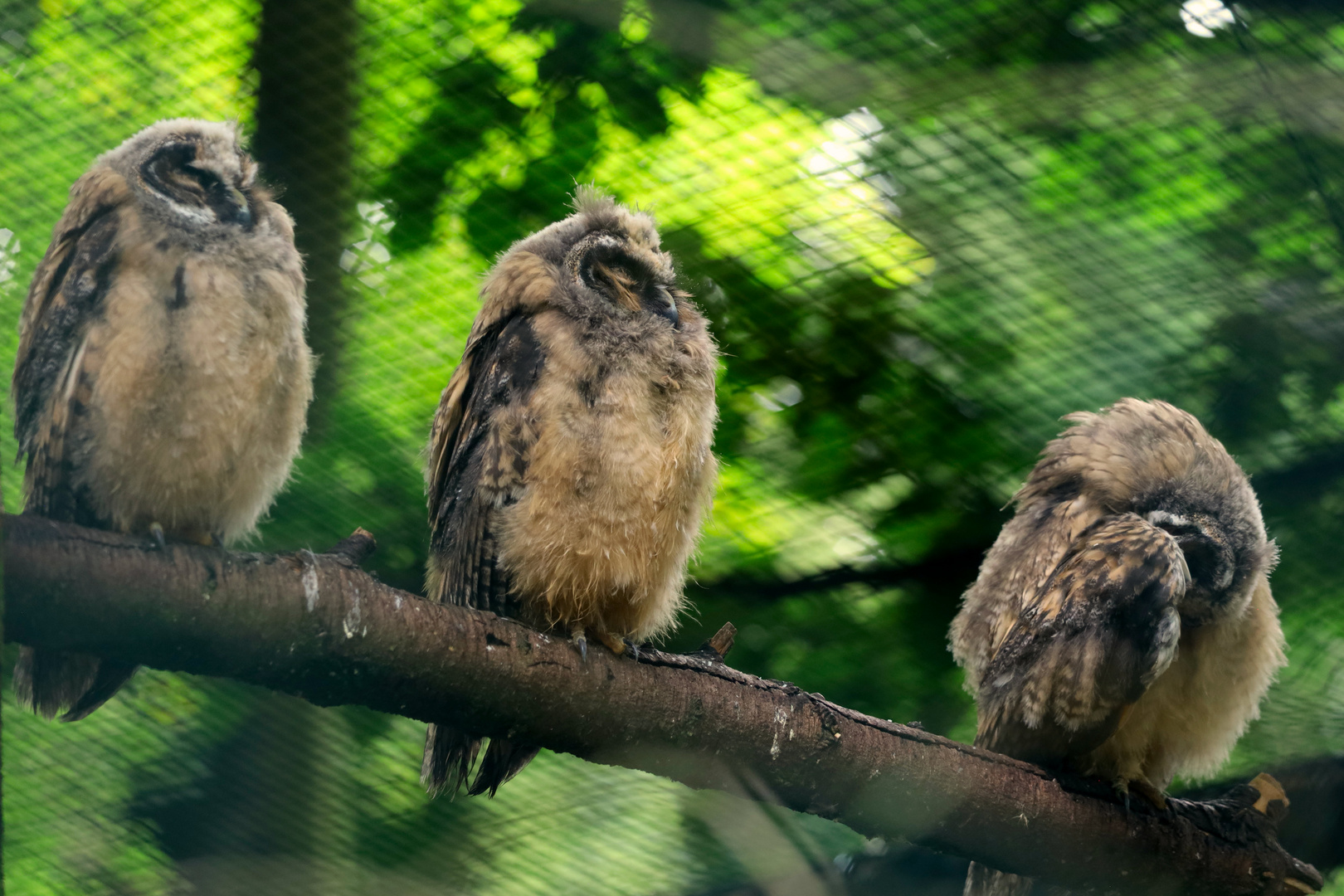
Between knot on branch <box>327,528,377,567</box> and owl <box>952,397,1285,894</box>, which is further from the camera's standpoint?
owl <box>952,397,1285,894</box>

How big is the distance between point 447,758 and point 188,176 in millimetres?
1443

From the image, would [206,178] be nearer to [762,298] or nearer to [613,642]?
[613,642]

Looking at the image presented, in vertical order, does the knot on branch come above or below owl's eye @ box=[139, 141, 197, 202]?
below

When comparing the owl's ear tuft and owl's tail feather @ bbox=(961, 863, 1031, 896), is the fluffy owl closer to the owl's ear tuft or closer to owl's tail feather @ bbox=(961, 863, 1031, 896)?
the owl's ear tuft

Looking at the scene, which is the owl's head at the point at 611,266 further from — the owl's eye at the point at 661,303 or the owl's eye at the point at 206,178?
the owl's eye at the point at 206,178

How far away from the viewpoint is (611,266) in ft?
8.70

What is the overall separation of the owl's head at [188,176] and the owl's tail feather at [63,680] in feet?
3.00

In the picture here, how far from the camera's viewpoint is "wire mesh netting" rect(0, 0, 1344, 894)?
9.39 feet

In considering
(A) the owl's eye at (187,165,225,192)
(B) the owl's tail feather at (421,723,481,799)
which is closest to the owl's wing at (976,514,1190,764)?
(B) the owl's tail feather at (421,723,481,799)

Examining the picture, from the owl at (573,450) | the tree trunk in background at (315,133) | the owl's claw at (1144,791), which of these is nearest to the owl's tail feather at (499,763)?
the owl at (573,450)

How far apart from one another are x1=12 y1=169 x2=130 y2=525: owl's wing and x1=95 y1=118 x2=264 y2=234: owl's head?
62 millimetres

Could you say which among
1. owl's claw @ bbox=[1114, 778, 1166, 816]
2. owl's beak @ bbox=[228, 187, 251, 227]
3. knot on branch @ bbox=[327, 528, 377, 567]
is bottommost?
owl's claw @ bbox=[1114, 778, 1166, 816]

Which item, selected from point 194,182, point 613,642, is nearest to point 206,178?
point 194,182

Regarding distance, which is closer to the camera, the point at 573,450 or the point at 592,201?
the point at 573,450
